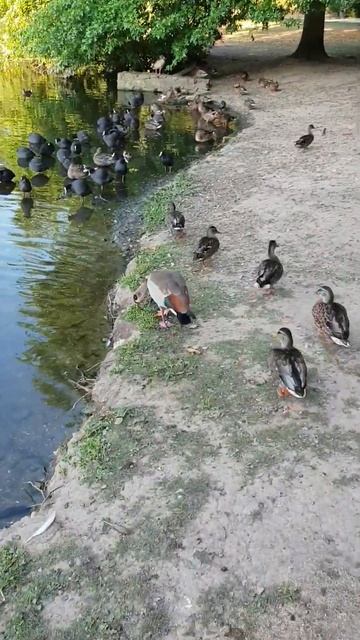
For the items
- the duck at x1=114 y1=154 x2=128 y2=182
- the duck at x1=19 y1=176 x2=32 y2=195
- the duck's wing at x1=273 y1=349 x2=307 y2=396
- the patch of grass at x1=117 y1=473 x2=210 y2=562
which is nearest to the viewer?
the patch of grass at x1=117 y1=473 x2=210 y2=562

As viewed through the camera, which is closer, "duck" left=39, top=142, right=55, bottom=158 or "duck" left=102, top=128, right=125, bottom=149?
"duck" left=39, top=142, right=55, bottom=158

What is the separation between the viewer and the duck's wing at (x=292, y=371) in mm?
6223

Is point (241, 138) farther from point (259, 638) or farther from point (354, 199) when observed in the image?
point (259, 638)

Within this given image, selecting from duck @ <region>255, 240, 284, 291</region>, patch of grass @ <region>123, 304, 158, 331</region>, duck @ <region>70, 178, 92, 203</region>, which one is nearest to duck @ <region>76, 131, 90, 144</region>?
duck @ <region>70, 178, 92, 203</region>

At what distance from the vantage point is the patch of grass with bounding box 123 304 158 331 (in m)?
7.90

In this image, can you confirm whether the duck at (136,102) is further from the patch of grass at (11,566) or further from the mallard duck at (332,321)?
the patch of grass at (11,566)

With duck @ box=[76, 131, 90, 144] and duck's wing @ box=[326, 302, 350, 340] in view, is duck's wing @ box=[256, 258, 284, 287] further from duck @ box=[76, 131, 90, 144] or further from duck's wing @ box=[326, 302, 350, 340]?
duck @ box=[76, 131, 90, 144]

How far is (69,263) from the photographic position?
11.0m

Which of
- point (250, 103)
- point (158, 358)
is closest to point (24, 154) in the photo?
point (250, 103)

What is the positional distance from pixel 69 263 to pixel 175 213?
185 centimetres

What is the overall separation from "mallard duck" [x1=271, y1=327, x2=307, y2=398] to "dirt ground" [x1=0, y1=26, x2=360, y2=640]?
16 cm

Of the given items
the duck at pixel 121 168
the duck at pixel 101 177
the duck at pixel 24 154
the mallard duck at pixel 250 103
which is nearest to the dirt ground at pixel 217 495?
the duck at pixel 101 177

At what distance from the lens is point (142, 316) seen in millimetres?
8117

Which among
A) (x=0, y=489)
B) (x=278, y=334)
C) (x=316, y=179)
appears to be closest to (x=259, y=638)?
(x=0, y=489)
